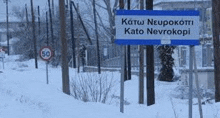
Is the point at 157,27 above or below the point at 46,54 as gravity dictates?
above

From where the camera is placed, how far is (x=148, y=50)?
54.5 feet

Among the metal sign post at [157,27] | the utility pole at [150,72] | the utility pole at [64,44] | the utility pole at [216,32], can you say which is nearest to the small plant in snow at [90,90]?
the utility pole at [150,72]

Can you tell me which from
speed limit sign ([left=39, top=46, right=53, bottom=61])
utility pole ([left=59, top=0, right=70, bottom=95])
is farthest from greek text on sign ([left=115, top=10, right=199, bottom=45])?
speed limit sign ([left=39, top=46, right=53, bottom=61])

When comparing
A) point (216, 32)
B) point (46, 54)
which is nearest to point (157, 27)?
point (216, 32)

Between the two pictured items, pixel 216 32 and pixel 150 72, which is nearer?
pixel 216 32

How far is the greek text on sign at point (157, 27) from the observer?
8.99 m

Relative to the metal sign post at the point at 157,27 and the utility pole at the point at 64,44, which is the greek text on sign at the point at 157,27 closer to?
the metal sign post at the point at 157,27

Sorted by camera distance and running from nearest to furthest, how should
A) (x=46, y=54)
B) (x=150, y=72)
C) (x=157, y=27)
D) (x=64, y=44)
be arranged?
(x=157, y=27)
(x=150, y=72)
(x=64, y=44)
(x=46, y=54)

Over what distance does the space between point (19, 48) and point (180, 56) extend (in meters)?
36.4

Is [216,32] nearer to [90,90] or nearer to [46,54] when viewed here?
[90,90]

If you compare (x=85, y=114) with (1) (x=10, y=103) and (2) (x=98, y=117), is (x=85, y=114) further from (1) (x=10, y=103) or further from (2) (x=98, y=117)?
(1) (x=10, y=103)

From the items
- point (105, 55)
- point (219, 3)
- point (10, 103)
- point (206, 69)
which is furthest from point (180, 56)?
point (10, 103)

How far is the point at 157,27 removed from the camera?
9.02 m

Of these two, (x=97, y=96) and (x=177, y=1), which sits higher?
(x=177, y=1)
